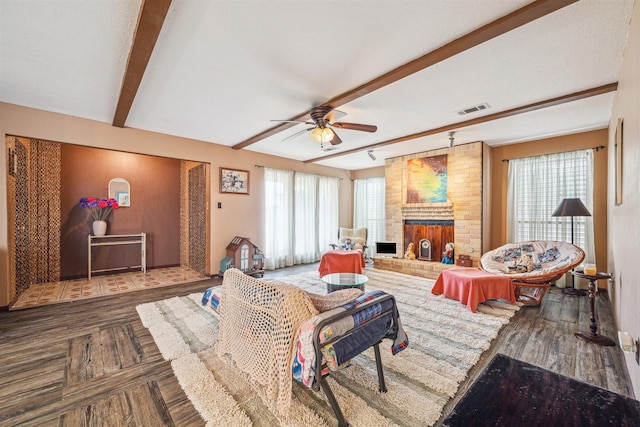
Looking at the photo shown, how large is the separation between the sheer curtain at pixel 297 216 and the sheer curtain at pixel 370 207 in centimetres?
72

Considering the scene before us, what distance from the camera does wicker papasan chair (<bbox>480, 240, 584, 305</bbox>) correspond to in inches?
136

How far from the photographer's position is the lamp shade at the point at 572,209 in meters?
3.84

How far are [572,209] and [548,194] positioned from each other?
814 millimetres

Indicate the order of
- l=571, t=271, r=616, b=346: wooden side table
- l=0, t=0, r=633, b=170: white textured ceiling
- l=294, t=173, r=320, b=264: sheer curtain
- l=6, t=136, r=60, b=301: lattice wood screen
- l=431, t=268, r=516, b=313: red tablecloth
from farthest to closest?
l=294, t=173, r=320, b=264: sheer curtain
l=6, t=136, r=60, b=301: lattice wood screen
l=431, t=268, r=516, b=313: red tablecloth
l=571, t=271, r=616, b=346: wooden side table
l=0, t=0, r=633, b=170: white textured ceiling

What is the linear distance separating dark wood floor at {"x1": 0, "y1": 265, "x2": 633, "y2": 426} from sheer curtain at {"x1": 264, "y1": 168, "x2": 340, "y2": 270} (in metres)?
3.12

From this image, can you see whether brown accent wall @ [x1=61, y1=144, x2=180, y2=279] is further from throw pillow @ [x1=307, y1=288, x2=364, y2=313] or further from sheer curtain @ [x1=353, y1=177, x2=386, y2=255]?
throw pillow @ [x1=307, y1=288, x2=364, y2=313]

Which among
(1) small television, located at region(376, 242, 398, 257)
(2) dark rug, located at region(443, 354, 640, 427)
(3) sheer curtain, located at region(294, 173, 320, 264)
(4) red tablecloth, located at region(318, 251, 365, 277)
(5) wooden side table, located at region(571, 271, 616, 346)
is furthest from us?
(3) sheer curtain, located at region(294, 173, 320, 264)

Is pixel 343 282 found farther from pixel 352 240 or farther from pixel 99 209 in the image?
pixel 99 209

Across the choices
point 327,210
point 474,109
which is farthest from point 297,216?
point 474,109

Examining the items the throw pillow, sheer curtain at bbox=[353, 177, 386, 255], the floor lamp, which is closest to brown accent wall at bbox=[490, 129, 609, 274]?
the floor lamp

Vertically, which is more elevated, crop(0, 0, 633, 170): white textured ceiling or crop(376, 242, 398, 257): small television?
crop(0, 0, 633, 170): white textured ceiling

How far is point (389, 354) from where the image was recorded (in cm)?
236

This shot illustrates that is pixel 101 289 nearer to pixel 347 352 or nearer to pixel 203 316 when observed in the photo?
pixel 203 316

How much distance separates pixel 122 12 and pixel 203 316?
2.94 metres
